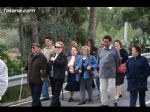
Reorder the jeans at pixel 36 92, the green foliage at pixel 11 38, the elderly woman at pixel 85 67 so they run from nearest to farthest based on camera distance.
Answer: the jeans at pixel 36 92, the elderly woman at pixel 85 67, the green foliage at pixel 11 38

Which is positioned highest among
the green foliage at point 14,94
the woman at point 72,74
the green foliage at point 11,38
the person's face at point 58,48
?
the green foliage at point 11,38

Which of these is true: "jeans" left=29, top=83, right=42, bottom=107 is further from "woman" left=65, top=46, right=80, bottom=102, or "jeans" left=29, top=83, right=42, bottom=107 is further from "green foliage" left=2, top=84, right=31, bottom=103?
"green foliage" left=2, top=84, right=31, bottom=103

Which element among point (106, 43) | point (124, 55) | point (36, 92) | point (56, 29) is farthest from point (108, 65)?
point (56, 29)

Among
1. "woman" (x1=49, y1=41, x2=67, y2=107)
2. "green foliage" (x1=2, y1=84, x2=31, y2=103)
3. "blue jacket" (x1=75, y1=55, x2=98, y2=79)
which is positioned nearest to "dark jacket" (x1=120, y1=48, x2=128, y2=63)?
"blue jacket" (x1=75, y1=55, x2=98, y2=79)

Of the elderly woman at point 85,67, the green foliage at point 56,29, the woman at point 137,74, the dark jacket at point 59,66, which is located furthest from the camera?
the green foliage at point 56,29

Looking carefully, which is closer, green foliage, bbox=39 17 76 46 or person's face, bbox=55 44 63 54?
person's face, bbox=55 44 63 54

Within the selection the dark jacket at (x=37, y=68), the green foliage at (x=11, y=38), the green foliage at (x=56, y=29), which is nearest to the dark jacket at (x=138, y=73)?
the dark jacket at (x=37, y=68)

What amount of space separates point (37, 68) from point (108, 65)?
1604 mm

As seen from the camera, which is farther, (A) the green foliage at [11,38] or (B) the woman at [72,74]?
(A) the green foliage at [11,38]

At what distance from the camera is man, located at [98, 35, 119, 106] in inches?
421

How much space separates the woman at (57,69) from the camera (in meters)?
11.0

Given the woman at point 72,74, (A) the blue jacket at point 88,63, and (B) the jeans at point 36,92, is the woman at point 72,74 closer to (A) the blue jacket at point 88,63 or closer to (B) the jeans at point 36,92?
(A) the blue jacket at point 88,63
